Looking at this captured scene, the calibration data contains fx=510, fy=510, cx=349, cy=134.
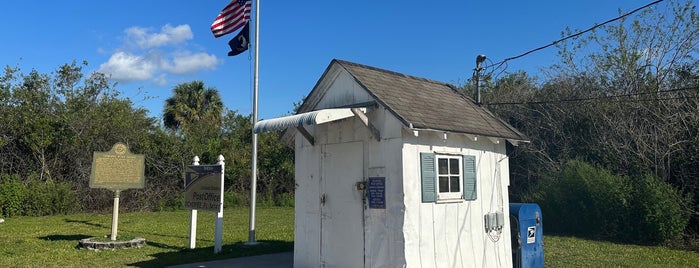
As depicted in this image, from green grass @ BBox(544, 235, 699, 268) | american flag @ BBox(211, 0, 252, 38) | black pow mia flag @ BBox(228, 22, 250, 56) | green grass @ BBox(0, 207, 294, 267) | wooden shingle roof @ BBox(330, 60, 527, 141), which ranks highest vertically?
american flag @ BBox(211, 0, 252, 38)

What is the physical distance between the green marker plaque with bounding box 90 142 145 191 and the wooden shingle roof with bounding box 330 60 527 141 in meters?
7.00

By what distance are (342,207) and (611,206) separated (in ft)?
30.0

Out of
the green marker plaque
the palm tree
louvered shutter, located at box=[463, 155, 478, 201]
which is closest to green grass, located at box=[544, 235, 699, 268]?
louvered shutter, located at box=[463, 155, 478, 201]

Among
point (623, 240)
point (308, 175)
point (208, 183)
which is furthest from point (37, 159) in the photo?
point (623, 240)

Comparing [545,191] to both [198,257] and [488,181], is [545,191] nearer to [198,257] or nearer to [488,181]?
[488,181]

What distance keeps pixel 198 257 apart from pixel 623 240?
414 inches

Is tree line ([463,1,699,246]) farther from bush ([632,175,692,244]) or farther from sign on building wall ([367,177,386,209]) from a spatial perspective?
sign on building wall ([367,177,386,209])

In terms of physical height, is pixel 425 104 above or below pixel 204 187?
above

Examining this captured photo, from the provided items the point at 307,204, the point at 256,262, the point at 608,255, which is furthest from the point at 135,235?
the point at 608,255

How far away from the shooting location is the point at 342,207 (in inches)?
293

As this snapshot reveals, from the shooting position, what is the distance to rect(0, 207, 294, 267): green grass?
9586 mm

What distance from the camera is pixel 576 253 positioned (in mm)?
10773

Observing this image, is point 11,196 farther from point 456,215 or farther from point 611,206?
point 611,206

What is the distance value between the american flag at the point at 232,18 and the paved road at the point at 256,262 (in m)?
5.94
